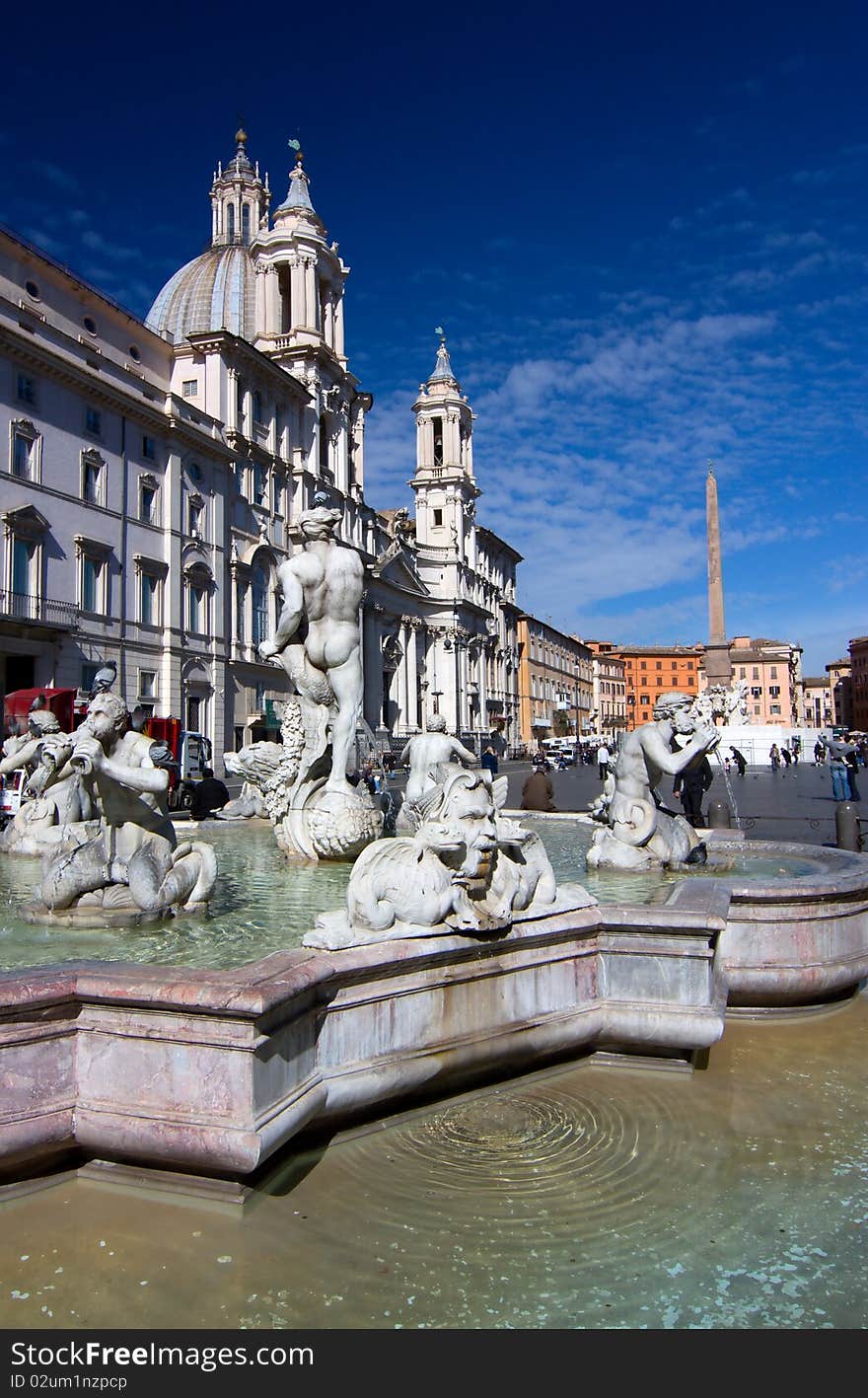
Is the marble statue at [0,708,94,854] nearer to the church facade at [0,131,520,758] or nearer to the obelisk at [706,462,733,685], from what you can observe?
the church facade at [0,131,520,758]

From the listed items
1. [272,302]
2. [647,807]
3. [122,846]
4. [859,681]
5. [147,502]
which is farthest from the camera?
[859,681]

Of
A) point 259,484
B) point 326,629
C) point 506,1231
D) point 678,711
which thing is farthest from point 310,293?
point 506,1231

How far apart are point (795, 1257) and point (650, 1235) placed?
41 centimetres

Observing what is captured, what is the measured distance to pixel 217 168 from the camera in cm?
5494

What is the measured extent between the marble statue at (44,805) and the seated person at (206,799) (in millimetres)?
2671

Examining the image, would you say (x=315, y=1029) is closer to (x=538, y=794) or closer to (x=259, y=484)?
(x=538, y=794)

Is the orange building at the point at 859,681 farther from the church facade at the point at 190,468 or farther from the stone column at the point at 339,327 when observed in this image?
the stone column at the point at 339,327

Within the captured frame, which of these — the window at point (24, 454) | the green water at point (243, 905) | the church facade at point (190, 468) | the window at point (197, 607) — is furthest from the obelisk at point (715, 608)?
the green water at point (243, 905)

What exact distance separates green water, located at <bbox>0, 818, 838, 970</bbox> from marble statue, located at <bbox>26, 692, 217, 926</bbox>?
0.11m

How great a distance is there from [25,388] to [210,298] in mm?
25574

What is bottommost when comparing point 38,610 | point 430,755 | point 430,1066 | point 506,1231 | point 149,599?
point 506,1231

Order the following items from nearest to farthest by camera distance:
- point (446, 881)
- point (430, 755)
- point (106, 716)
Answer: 1. point (446, 881)
2. point (106, 716)
3. point (430, 755)

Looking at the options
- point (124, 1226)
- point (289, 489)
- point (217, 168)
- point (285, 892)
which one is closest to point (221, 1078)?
point (124, 1226)

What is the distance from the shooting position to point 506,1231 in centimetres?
292
